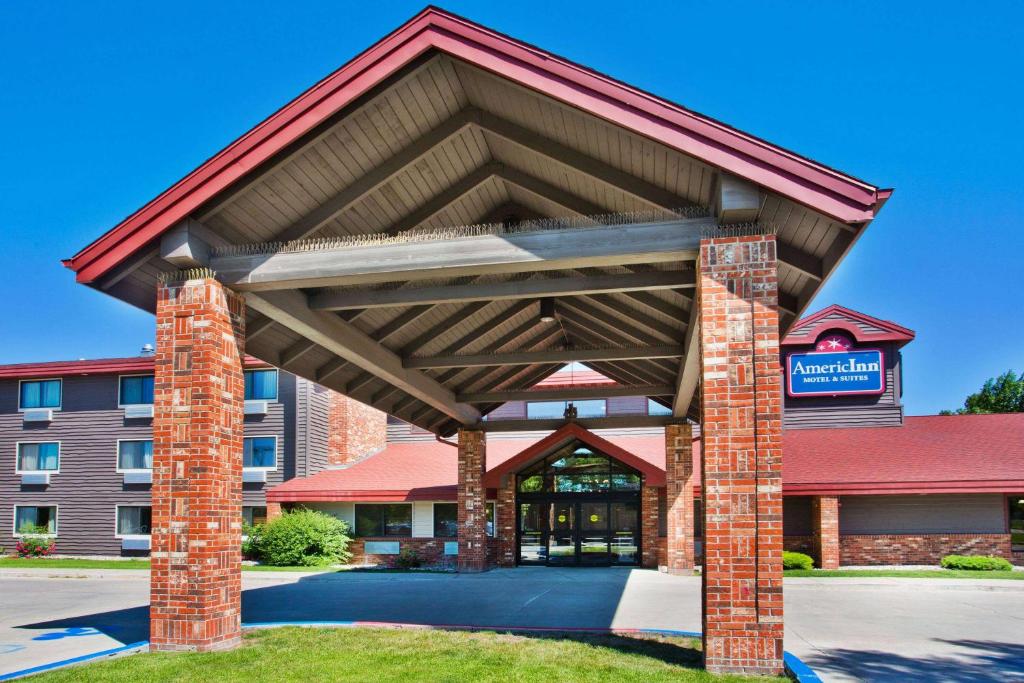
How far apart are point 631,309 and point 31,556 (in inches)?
1024

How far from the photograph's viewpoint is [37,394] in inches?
1270

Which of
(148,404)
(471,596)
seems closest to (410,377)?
(471,596)

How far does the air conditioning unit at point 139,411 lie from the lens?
30703 mm

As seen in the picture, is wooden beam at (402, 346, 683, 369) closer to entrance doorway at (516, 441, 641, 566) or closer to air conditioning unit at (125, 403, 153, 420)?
entrance doorway at (516, 441, 641, 566)

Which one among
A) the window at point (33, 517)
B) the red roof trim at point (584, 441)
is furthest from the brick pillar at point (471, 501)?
the window at point (33, 517)

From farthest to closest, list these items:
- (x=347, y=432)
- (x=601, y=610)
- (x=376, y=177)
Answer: (x=347, y=432)
(x=601, y=610)
(x=376, y=177)

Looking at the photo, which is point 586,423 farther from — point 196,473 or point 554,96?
point 554,96

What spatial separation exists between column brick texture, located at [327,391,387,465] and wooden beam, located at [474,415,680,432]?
9.01 m

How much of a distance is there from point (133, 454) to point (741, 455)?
90.2 ft

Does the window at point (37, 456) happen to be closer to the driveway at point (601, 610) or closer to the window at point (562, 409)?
the driveway at point (601, 610)

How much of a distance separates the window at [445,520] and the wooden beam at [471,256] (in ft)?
57.0

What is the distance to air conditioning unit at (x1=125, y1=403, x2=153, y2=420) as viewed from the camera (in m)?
30.7

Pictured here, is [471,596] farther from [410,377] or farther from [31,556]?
[31,556]

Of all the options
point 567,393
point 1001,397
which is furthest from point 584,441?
point 1001,397
